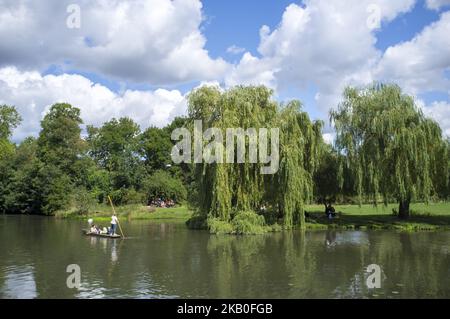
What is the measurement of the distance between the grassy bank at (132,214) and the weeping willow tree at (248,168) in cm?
1714

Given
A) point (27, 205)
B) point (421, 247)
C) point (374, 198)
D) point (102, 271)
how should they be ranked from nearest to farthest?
1. point (102, 271)
2. point (421, 247)
3. point (374, 198)
4. point (27, 205)

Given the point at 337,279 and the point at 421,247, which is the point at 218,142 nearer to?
the point at 421,247

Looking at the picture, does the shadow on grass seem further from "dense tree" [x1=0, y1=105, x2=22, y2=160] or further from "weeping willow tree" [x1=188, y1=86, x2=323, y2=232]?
"dense tree" [x1=0, y1=105, x2=22, y2=160]

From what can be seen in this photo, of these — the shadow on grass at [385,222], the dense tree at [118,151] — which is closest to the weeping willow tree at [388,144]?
the shadow on grass at [385,222]

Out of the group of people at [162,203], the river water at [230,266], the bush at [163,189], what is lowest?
the river water at [230,266]

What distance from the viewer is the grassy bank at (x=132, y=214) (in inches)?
2188

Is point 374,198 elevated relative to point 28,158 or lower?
lower

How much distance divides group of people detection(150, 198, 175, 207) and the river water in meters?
35.2

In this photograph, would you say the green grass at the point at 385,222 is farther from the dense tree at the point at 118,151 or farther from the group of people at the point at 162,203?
the dense tree at the point at 118,151

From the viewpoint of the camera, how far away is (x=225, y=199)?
1379 inches

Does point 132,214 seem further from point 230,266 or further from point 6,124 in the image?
point 230,266

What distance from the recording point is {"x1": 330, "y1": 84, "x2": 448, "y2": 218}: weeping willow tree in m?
37.2

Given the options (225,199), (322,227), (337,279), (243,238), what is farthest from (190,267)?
(322,227)
